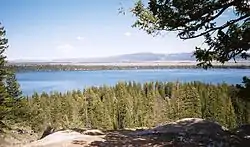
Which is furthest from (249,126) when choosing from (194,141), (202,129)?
(194,141)

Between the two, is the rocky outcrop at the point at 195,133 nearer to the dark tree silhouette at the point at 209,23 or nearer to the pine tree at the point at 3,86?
the dark tree silhouette at the point at 209,23

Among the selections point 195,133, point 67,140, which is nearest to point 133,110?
point 195,133

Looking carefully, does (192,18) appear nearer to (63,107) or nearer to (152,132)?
(152,132)

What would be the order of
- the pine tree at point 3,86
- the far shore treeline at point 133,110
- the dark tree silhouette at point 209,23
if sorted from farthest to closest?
the far shore treeline at point 133,110 < the pine tree at point 3,86 < the dark tree silhouette at point 209,23

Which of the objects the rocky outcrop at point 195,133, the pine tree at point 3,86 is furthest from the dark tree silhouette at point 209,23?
the pine tree at point 3,86

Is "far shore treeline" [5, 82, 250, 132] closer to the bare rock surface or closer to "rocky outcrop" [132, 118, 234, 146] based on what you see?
"rocky outcrop" [132, 118, 234, 146]

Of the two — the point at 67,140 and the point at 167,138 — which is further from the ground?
the point at 67,140

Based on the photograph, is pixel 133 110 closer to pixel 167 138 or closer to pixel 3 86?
pixel 3 86

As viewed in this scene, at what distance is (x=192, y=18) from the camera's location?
36.3 ft

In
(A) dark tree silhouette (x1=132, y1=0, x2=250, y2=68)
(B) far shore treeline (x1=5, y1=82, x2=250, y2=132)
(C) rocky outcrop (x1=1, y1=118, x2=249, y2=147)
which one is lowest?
(B) far shore treeline (x1=5, y1=82, x2=250, y2=132)

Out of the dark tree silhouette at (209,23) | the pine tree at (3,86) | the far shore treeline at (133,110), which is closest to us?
the dark tree silhouette at (209,23)

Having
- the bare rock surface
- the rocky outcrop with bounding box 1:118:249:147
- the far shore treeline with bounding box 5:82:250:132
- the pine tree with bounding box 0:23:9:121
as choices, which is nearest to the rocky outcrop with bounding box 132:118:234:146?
the rocky outcrop with bounding box 1:118:249:147

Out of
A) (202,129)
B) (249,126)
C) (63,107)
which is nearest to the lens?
(202,129)

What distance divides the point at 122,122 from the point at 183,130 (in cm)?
7016
